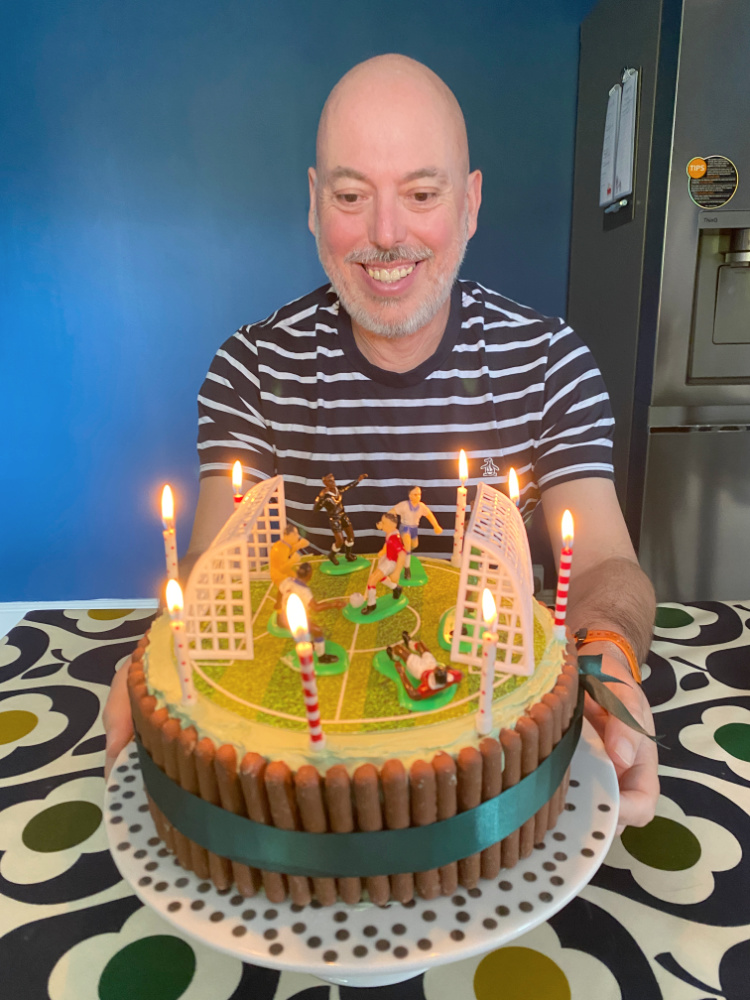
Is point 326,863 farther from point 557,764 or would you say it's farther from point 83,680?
point 83,680

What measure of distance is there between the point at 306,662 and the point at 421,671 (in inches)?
10.6

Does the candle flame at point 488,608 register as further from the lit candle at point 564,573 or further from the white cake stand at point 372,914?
the white cake stand at point 372,914

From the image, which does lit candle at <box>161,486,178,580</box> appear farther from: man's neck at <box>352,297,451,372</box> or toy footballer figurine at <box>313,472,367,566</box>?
man's neck at <box>352,297,451,372</box>

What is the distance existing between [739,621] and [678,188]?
5.18ft

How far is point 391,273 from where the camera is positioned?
5.91ft

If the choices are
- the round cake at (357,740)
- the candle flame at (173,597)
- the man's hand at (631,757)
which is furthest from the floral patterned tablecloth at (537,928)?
the candle flame at (173,597)

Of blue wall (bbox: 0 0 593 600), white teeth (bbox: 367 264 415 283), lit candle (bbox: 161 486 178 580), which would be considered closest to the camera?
lit candle (bbox: 161 486 178 580)

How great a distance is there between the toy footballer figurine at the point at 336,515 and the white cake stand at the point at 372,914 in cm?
64

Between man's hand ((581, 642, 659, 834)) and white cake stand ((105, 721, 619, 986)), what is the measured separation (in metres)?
0.13

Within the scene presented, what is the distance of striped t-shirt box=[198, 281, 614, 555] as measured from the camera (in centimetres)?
197

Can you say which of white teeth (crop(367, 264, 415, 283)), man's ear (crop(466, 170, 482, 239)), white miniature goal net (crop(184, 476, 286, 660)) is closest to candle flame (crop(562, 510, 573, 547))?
white miniature goal net (crop(184, 476, 286, 660))

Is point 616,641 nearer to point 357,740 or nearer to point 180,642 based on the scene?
point 357,740

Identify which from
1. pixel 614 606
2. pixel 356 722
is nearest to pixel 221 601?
pixel 356 722

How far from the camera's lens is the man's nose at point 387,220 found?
166 centimetres
